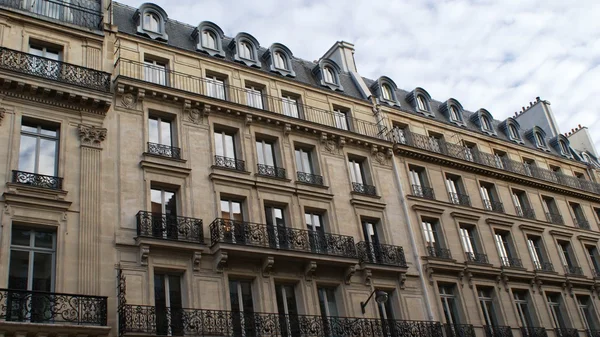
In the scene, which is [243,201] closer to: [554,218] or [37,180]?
[37,180]

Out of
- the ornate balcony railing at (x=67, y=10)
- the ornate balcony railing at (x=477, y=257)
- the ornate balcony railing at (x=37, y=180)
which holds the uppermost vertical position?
the ornate balcony railing at (x=67, y=10)

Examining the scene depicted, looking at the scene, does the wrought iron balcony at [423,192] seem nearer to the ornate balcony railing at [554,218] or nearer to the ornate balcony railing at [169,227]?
the ornate balcony railing at [554,218]

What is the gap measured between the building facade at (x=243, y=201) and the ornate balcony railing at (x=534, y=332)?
5.5 inches

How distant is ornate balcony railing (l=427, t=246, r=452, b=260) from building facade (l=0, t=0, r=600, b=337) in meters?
0.34

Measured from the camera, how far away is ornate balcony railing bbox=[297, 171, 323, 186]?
2114cm

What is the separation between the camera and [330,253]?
1936 cm

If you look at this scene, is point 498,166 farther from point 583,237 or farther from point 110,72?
point 110,72

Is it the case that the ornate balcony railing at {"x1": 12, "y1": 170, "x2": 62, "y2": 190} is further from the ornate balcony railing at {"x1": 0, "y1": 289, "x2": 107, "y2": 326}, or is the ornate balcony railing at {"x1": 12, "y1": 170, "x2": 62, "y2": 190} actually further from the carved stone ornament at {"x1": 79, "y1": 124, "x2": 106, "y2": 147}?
the ornate balcony railing at {"x1": 0, "y1": 289, "x2": 107, "y2": 326}

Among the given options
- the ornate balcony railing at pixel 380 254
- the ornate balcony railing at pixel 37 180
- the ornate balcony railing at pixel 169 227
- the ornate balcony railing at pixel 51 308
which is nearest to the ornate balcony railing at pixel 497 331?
the ornate balcony railing at pixel 380 254

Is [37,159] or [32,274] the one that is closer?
[32,274]

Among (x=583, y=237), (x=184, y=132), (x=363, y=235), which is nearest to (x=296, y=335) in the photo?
(x=363, y=235)

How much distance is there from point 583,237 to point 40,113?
22453 millimetres

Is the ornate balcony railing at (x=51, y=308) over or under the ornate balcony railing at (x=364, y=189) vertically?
under

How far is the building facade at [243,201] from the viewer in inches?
625
